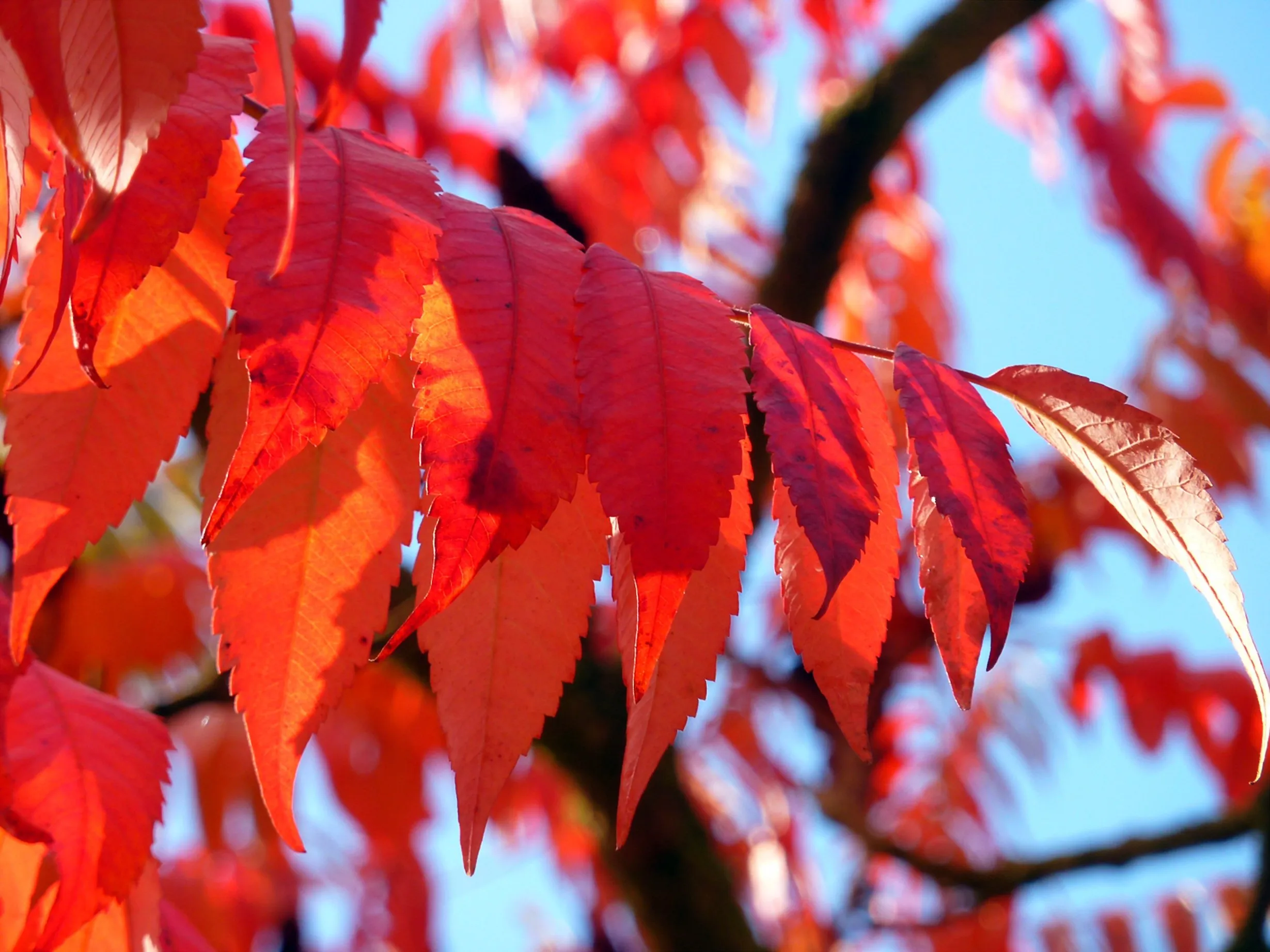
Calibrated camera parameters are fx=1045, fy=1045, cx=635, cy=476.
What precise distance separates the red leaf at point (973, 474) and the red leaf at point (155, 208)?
1.05 ft

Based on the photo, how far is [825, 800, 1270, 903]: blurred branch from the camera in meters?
1.62

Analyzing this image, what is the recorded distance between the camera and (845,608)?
19.3 inches

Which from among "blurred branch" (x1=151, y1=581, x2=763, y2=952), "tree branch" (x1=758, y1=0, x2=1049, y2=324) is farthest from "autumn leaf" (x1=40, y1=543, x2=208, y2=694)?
"tree branch" (x1=758, y1=0, x2=1049, y2=324)

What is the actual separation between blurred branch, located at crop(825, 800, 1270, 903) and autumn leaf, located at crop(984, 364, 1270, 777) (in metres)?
1.33

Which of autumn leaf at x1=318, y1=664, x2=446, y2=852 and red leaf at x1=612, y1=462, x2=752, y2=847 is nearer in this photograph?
red leaf at x1=612, y1=462, x2=752, y2=847

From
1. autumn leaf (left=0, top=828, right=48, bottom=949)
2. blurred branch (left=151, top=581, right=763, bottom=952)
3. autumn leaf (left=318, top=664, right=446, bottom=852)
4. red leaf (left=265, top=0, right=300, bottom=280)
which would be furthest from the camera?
autumn leaf (left=318, top=664, right=446, bottom=852)

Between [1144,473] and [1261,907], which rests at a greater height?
[1144,473]

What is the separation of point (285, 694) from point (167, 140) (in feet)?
0.78

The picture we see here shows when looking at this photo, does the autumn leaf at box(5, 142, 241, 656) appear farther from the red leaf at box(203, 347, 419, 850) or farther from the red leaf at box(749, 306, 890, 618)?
the red leaf at box(749, 306, 890, 618)

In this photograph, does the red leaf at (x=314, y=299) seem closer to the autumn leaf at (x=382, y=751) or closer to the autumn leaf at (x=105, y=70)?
the autumn leaf at (x=105, y=70)

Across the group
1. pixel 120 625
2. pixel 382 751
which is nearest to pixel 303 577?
pixel 382 751

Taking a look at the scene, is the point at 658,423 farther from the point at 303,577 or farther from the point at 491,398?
the point at 303,577

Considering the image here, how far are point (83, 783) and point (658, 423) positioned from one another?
0.35 meters

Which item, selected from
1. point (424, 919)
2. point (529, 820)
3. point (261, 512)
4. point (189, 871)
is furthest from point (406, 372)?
point (529, 820)
